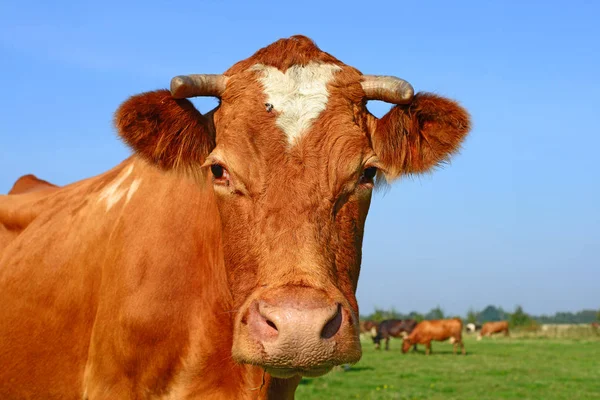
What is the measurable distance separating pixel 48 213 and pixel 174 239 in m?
2.31

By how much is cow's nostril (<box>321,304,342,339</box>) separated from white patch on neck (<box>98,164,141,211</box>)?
103 inches

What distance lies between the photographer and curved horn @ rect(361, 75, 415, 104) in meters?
4.51

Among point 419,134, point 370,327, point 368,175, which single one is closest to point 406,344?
point 370,327

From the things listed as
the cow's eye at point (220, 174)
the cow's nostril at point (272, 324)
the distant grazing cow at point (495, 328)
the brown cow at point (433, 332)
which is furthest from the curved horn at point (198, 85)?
the distant grazing cow at point (495, 328)

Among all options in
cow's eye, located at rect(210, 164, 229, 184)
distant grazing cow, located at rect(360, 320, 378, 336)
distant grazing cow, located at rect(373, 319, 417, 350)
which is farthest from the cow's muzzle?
distant grazing cow, located at rect(360, 320, 378, 336)

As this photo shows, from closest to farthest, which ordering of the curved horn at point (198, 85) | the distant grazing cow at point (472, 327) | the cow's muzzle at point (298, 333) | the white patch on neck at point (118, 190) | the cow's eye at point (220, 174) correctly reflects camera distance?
the cow's muzzle at point (298, 333)
the cow's eye at point (220, 174)
the curved horn at point (198, 85)
the white patch on neck at point (118, 190)
the distant grazing cow at point (472, 327)

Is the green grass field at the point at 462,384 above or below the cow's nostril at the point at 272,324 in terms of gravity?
below

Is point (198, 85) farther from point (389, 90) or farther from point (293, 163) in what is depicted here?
point (389, 90)

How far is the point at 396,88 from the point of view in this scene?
4512 millimetres

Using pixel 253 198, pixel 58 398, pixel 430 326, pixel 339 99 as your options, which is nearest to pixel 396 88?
pixel 339 99

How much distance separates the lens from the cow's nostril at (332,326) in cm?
332

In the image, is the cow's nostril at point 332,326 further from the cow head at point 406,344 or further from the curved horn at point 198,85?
the cow head at point 406,344

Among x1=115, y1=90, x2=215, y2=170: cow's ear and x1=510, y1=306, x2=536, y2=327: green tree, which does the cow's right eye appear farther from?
x1=510, y1=306, x2=536, y2=327: green tree

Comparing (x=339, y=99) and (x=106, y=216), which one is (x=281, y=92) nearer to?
(x=339, y=99)
